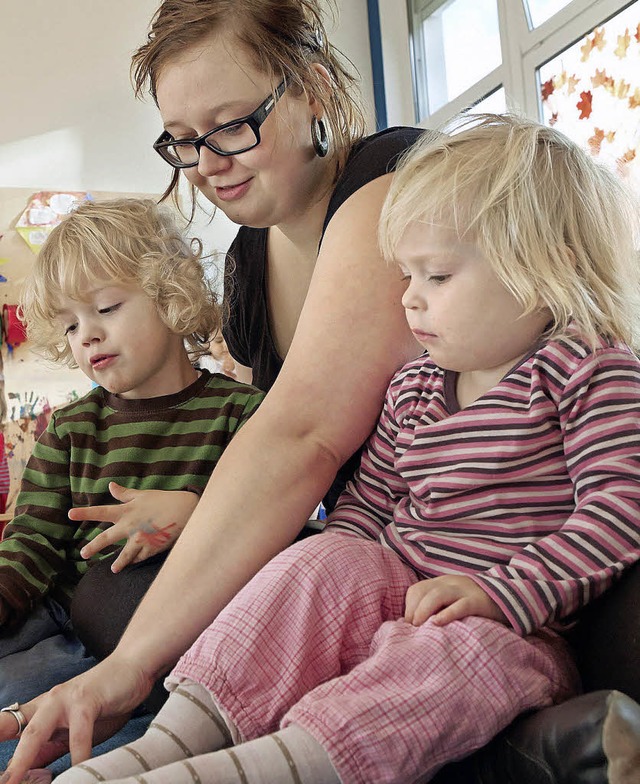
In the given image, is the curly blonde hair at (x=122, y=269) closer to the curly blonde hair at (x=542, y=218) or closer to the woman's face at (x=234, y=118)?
the woman's face at (x=234, y=118)

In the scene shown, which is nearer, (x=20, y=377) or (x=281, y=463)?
(x=281, y=463)

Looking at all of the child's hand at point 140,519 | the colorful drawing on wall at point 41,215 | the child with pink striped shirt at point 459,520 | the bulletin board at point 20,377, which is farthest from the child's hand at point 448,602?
the colorful drawing on wall at point 41,215

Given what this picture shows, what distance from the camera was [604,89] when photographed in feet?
9.68

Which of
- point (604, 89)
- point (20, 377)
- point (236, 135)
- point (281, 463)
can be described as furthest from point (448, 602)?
point (20, 377)

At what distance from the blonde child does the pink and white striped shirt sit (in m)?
0.44

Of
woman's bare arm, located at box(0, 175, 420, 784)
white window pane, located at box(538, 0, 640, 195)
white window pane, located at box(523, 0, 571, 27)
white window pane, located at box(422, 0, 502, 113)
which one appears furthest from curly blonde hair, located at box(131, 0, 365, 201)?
white window pane, located at box(422, 0, 502, 113)

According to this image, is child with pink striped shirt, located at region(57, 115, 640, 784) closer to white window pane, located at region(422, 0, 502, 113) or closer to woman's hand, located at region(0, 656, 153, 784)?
woman's hand, located at region(0, 656, 153, 784)

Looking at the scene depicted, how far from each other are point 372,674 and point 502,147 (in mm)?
577

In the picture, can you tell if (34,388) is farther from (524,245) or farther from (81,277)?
(524,245)

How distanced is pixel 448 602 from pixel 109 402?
80 cm

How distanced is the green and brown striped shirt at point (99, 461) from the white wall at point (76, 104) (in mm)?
2241

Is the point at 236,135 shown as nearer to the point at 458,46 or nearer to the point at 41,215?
the point at 41,215

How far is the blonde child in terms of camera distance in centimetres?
132

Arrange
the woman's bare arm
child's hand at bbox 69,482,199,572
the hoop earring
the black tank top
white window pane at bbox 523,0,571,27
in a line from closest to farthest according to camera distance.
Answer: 1. the woman's bare arm
2. child's hand at bbox 69,482,199,572
3. the hoop earring
4. the black tank top
5. white window pane at bbox 523,0,571,27
